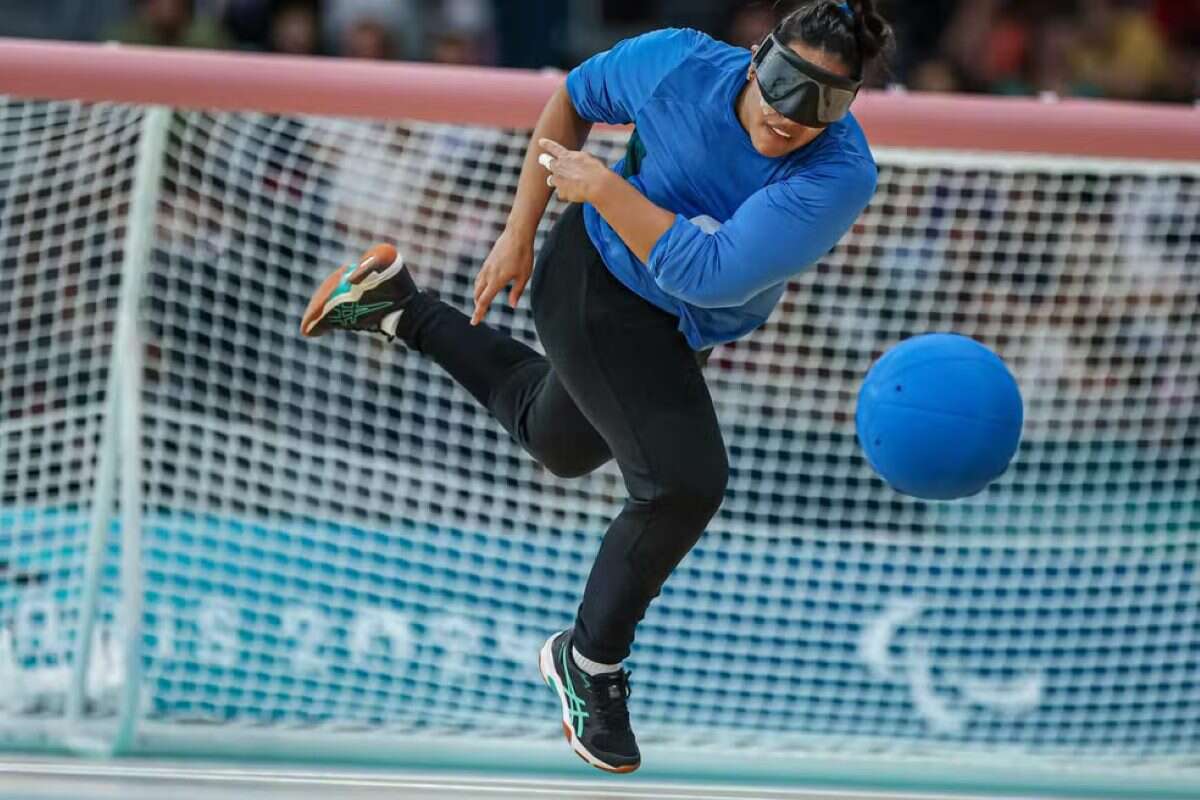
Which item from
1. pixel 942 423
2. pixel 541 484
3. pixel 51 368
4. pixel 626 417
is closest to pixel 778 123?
pixel 626 417

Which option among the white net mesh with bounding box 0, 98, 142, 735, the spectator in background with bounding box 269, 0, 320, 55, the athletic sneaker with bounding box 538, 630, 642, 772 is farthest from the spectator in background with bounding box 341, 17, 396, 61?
the athletic sneaker with bounding box 538, 630, 642, 772

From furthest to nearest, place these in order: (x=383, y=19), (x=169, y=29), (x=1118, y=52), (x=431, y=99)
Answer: (x=383, y=19), (x=1118, y=52), (x=169, y=29), (x=431, y=99)

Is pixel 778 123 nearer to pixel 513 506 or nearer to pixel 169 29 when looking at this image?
pixel 513 506

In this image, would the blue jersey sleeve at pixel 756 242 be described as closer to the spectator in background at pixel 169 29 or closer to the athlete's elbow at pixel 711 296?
the athlete's elbow at pixel 711 296

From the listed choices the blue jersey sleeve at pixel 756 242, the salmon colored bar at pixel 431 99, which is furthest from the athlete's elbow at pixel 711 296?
the salmon colored bar at pixel 431 99

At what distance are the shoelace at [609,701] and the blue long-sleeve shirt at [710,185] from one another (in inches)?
25.3

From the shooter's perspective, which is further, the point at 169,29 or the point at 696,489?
the point at 169,29

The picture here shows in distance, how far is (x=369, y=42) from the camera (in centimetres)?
652

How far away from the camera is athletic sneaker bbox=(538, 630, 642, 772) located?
10.1 ft

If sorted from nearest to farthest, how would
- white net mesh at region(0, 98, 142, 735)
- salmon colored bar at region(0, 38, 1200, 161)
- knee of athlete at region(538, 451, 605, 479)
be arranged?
knee of athlete at region(538, 451, 605, 479) → salmon colored bar at region(0, 38, 1200, 161) → white net mesh at region(0, 98, 142, 735)

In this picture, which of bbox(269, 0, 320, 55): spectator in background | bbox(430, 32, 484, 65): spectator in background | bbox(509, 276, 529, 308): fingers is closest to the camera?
bbox(509, 276, 529, 308): fingers

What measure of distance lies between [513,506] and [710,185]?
7.40ft

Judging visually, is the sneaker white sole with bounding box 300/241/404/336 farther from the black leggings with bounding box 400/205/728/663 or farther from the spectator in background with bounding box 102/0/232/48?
the spectator in background with bounding box 102/0/232/48

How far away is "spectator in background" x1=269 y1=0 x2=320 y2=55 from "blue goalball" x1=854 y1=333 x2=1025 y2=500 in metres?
4.00
